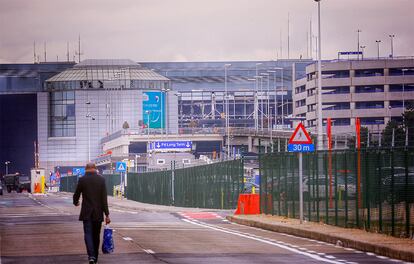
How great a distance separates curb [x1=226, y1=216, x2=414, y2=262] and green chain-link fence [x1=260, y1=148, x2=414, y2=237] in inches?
49.3

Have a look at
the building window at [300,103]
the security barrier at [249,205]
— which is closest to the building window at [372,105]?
the building window at [300,103]

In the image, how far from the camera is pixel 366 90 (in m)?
157

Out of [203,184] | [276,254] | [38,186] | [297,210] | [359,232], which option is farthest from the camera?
[38,186]

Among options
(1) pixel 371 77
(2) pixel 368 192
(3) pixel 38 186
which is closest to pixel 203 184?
(2) pixel 368 192

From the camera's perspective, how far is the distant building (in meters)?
153

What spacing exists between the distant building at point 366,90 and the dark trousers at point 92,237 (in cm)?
12984

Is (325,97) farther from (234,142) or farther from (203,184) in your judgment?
(203,184)

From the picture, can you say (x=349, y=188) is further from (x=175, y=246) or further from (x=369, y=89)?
(x=369, y=89)

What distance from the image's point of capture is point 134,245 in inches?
1077

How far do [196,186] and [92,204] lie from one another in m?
40.9

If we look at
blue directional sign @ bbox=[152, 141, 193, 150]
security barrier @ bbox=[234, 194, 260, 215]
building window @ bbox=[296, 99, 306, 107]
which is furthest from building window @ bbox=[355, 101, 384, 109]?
security barrier @ bbox=[234, 194, 260, 215]

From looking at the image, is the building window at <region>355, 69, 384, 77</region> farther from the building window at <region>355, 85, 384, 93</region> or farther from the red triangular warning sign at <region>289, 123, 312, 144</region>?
the red triangular warning sign at <region>289, 123, 312, 144</region>

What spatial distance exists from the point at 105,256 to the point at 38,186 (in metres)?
102

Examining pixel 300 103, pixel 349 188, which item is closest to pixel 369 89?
pixel 300 103
